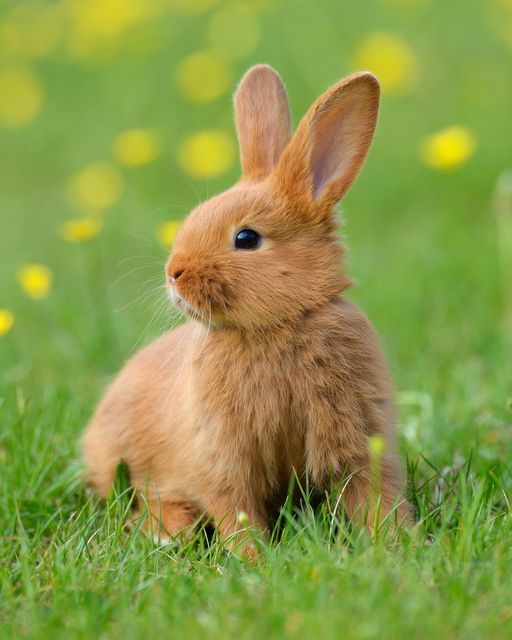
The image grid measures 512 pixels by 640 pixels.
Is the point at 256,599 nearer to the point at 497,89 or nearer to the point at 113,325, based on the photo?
the point at 113,325

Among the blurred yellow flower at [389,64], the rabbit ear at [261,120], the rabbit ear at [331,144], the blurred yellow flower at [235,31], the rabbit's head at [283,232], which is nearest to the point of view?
the rabbit's head at [283,232]

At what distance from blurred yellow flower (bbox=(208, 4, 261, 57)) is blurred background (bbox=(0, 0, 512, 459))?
1.0 inches

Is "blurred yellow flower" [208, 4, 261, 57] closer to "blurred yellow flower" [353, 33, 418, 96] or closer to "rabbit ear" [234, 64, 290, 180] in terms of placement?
"blurred yellow flower" [353, 33, 418, 96]

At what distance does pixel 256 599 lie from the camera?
2.51 metres

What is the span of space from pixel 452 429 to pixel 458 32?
18.4 ft

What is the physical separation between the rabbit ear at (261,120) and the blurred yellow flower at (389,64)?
390cm

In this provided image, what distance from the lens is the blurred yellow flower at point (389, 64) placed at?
7465 mm

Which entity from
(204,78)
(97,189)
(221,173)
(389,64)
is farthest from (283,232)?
(204,78)

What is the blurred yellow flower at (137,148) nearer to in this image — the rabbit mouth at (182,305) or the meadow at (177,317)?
the meadow at (177,317)

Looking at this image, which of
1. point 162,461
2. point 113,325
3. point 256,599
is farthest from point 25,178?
point 256,599

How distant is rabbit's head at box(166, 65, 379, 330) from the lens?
302 centimetres

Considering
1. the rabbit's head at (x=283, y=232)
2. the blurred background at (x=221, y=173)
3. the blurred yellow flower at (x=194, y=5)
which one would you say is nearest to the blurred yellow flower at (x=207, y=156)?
the blurred background at (x=221, y=173)

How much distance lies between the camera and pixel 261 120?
354 cm

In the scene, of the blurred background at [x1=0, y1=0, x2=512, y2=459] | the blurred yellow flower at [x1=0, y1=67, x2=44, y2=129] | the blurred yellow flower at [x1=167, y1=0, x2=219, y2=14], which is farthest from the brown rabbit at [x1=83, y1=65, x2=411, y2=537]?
the blurred yellow flower at [x1=167, y1=0, x2=219, y2=14]
